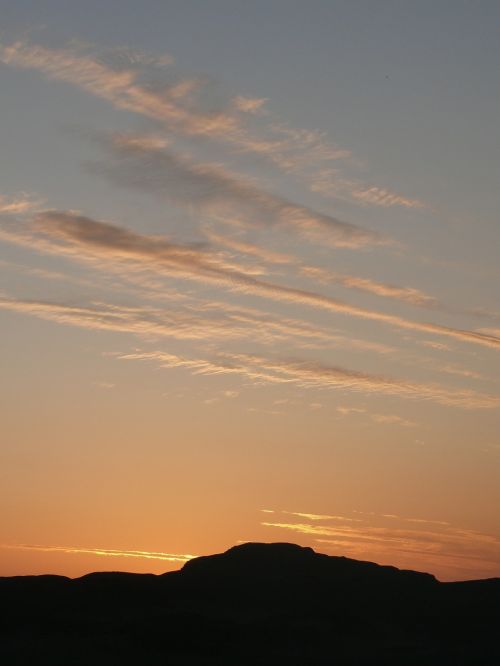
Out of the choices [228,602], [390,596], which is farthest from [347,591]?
[228,602]

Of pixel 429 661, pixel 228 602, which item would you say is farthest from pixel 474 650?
pixel 228 602

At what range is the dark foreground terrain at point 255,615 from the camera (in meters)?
68.1

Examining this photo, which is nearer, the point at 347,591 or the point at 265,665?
the point at 265,665

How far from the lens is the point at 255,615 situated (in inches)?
2965

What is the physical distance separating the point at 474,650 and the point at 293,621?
11992mm

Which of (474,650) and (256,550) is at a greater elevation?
(256,550)

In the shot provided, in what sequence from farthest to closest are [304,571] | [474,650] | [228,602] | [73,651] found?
[304,571] → [228,602] → [474,650] → [73,651]

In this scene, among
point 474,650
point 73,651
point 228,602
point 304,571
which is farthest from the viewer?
point 304,571

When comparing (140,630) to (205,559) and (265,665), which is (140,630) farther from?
(205,559)

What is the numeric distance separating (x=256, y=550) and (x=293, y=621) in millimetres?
9904

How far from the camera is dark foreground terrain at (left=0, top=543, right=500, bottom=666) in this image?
6806cm

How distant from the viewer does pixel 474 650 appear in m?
71.9

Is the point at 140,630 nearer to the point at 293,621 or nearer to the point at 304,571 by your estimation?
the point at 293,621

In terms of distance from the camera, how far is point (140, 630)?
228ft
